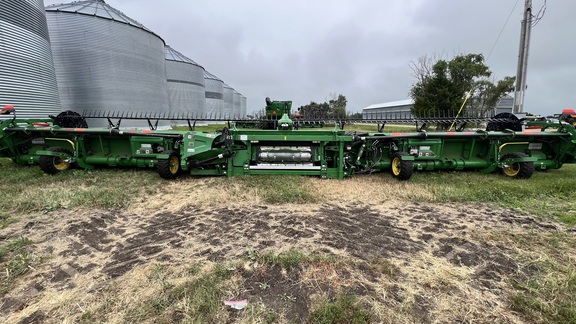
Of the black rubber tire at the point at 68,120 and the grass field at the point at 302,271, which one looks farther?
the black rubber tire at the point at 68,120

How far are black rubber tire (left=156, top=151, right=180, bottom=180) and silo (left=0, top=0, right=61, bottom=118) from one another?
9744mm

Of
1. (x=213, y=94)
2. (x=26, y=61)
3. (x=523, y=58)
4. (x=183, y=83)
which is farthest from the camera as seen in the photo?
(x=213, y=94)

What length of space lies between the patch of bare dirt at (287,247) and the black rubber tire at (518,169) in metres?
2.71

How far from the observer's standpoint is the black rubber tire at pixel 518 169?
6.08m

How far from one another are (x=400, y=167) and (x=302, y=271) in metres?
4.16

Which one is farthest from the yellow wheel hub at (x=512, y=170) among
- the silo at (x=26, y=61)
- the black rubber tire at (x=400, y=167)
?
the silo at (x=26, y=61)

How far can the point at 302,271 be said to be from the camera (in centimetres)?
258

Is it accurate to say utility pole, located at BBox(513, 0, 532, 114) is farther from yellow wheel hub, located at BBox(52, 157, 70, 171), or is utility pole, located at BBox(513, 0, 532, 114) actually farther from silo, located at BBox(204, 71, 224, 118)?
silo, located at BBox(204, 71, 224, 118)

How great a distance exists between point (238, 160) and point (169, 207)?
213 cm

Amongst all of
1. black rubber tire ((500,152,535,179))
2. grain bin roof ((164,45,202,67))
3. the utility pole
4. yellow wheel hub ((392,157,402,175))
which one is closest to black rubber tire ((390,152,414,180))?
yellow wheel hub ((392,157,402,175))

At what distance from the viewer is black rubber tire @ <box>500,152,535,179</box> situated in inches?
239

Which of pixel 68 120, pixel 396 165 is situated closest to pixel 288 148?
pixel 396 165

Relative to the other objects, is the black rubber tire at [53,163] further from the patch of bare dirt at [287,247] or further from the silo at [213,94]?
the silo at [213,94]

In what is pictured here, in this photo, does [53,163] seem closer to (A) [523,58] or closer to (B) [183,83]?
(A) [523,58]
